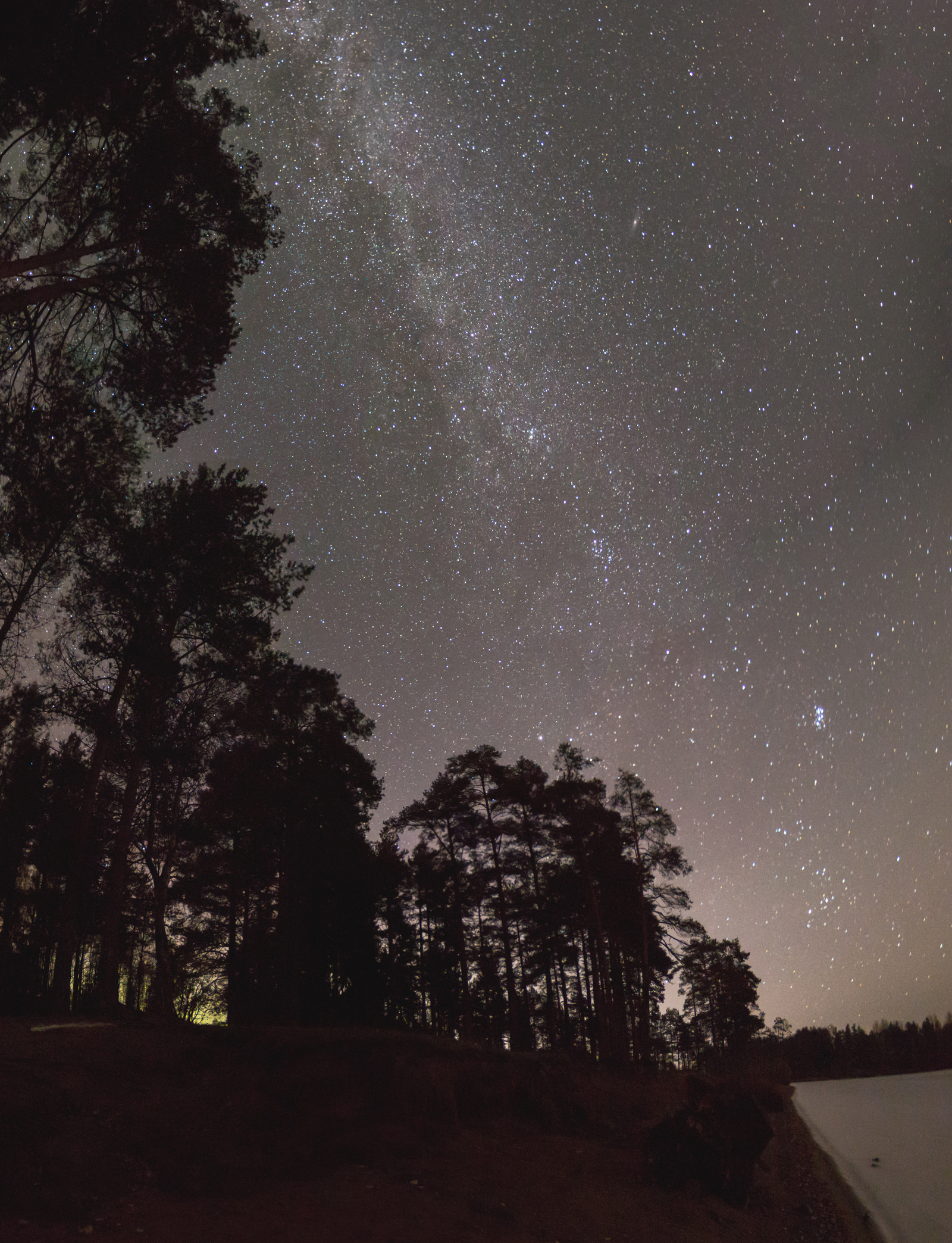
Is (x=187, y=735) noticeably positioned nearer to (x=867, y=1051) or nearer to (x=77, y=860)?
(x=77, y=860)

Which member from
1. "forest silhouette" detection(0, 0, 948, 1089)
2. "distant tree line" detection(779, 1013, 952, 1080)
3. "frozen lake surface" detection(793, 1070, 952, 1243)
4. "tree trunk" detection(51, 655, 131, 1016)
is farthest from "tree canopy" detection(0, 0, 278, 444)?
"distant tree line" detection(779, 1013, 952, 1080)

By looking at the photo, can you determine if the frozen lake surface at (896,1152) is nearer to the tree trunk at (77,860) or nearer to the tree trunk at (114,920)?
the tree trunk at (114,920)

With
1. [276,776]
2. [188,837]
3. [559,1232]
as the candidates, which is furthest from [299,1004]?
[559,1232]

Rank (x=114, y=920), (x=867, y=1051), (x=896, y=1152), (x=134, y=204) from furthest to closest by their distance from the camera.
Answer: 1. (x=867, y=1051)
2. (x=896, y=1152)
3. (x=114, y=920)
4. (x=134, y=204)

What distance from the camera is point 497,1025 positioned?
4116 cm

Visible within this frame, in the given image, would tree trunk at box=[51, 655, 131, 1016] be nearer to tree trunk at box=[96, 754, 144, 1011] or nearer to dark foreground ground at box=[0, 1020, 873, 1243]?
tree trunk at box=[96, 754, 144, 1011]

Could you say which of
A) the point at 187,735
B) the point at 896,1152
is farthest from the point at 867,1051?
the point at 187,735

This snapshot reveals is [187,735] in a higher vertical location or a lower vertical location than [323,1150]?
higher

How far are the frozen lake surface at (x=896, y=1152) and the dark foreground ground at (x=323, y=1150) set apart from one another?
5708 millimetres

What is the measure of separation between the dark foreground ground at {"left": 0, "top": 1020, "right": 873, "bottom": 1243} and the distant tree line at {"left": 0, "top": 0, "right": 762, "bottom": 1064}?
15.7 ft

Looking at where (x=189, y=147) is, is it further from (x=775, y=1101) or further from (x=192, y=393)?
(x=775, y=1101)

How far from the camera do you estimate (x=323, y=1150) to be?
1044 cm

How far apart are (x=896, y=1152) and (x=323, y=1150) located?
1518 inches

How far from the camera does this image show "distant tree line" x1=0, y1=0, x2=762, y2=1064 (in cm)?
1050
